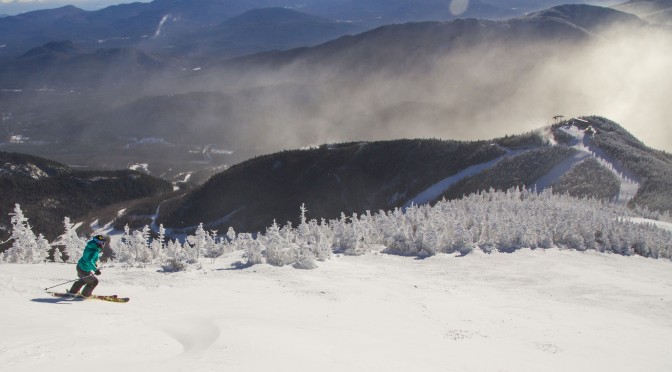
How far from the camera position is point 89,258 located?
17.0 metres

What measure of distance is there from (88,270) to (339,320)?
8.15 metres

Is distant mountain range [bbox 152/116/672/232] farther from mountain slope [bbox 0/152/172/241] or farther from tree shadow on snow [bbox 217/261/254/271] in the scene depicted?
tree shadow on snow [bbox 217/261/254/271]

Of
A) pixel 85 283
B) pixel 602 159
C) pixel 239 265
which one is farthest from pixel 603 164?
pixel 85 283

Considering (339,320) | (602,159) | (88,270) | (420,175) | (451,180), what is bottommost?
(339,320)

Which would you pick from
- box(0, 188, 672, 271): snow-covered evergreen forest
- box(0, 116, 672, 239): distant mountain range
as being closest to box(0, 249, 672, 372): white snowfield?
box(0, 188, 672, 271): snow-covered evergreen forest

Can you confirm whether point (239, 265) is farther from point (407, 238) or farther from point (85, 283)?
point (407, 238)

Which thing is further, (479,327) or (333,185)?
(333,185)

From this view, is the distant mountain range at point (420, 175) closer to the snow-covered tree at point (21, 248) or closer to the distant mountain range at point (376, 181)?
the distant mountain range at point (376, 181)

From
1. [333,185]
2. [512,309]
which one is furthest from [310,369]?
[333,185]

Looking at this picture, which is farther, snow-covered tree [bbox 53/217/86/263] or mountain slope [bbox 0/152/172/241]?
mountain slope [bbox 0/152/172/241]

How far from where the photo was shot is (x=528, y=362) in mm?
14266

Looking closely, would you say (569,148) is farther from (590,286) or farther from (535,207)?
(590,286)

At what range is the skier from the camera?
16.4m

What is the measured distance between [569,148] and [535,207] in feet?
143
